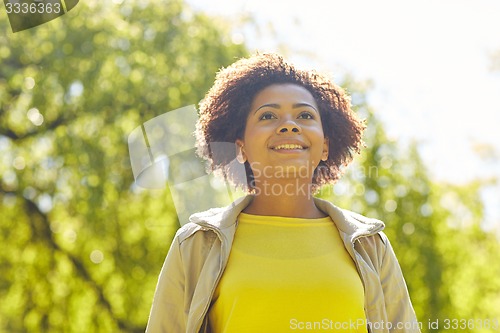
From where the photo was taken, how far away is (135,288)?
5.96 m

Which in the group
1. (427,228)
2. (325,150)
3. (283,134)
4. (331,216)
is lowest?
(427,228)

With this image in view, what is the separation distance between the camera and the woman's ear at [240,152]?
2.32m

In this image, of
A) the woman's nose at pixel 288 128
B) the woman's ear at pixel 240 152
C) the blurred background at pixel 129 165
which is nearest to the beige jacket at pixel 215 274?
the woman's ear at pixel 240 152

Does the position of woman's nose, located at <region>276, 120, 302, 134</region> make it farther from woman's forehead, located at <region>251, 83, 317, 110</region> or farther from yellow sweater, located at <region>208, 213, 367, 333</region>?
yellow sweater, located at <region>208, 213, 367, 333</region>

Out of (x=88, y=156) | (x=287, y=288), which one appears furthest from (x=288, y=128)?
(x=88, y=156)

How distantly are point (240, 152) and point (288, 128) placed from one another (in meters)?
0.25

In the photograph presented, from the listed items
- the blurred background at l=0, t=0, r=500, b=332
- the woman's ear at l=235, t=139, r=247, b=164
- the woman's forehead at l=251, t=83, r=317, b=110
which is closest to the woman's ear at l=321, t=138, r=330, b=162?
the woman's forehead at l=251, t=83, r=317, b=110

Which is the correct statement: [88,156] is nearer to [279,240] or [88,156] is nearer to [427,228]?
[427,228]

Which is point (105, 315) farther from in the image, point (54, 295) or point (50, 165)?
point (50, 165)

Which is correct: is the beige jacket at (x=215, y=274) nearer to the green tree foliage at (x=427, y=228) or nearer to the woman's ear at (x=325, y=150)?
the woman's ear at (x=325, y=150)

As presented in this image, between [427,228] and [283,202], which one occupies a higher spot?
[283,202]

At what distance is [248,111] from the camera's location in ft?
7.58

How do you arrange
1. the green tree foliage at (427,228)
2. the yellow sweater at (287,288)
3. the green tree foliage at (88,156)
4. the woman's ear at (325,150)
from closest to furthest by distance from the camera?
the yellow sweater at (287,288), the woman's ear at (325,150), the green tree foliage at (88,156), the green tree foliage at (427,228)

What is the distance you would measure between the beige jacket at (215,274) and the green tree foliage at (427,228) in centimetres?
389
